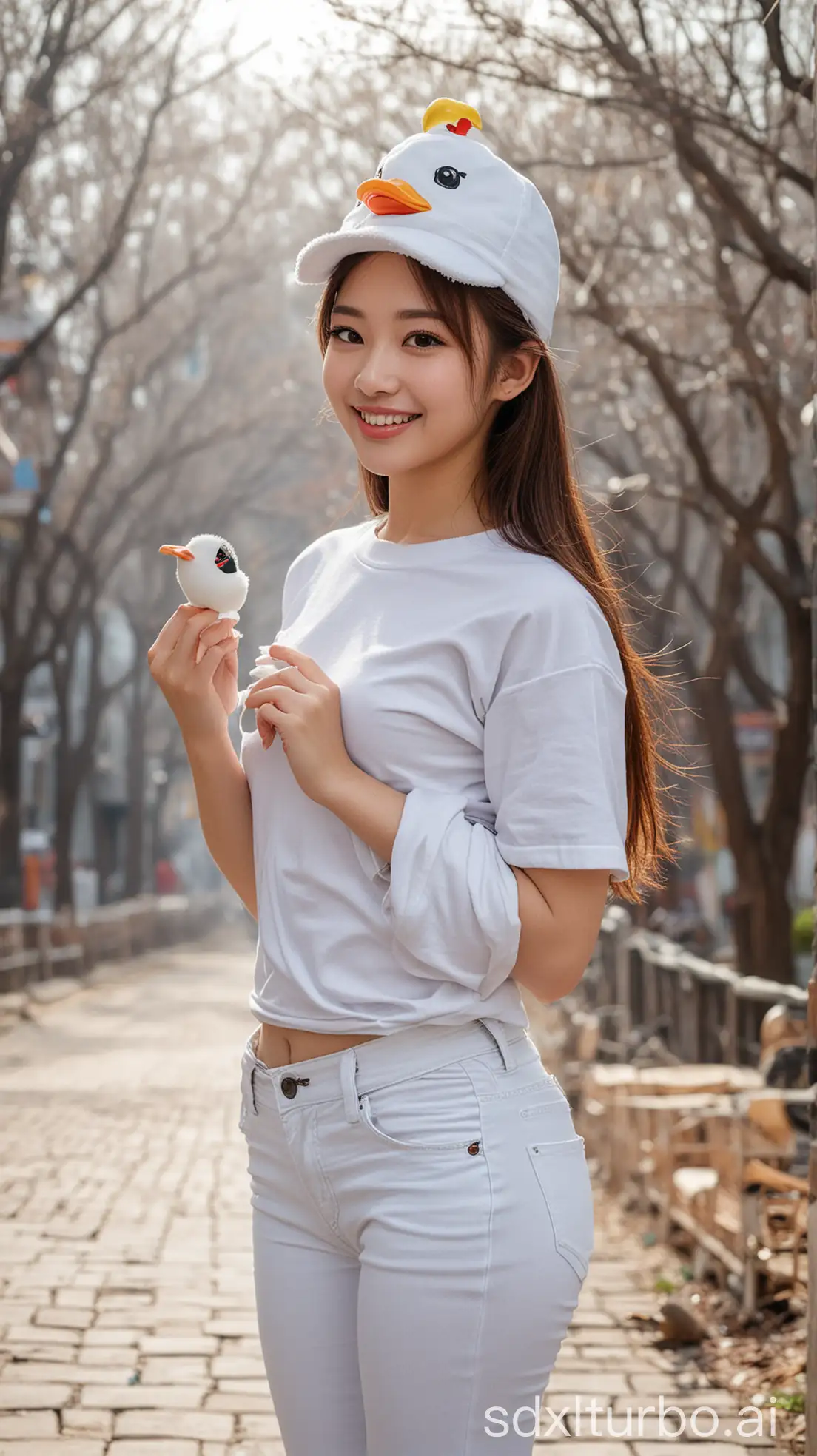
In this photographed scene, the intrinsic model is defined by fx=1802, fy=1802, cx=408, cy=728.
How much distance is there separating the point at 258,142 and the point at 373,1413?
57.8 feet

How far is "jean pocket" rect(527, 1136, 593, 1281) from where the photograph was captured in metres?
2.05

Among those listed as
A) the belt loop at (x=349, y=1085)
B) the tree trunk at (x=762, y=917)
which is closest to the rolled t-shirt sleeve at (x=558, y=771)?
the belt loop at (x=349, y=1085)

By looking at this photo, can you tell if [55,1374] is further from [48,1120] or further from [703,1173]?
[48,1120]

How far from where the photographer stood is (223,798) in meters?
2.37

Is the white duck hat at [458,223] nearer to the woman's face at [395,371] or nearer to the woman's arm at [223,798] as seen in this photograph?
the woman's face at [395,371]

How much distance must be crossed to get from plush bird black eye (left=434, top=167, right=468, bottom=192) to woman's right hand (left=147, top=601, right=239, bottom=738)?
2.00 feet

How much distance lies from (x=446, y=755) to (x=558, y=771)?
0.55 feet

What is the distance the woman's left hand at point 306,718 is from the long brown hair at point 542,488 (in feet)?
0.99

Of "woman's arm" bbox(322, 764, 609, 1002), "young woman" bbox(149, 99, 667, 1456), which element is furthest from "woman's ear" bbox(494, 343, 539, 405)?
"woman's arm" bbox(322, 764, 609, 1002)

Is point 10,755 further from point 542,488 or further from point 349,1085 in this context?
point 349,1085

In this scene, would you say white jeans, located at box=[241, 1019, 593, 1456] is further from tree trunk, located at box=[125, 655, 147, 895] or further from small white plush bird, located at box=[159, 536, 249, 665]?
tree trunk, located at box=[125, 655, 147, 895]

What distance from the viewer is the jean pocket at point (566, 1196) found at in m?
2.05

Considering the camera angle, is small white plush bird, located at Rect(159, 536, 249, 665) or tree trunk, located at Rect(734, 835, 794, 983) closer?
small white plush bird, located at Rect(159, 536, 249, 665)

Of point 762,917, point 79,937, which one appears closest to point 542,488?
point 762,917
